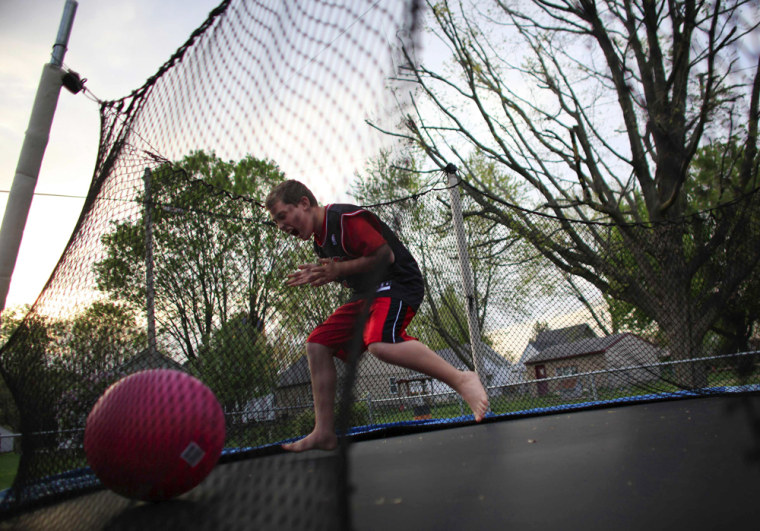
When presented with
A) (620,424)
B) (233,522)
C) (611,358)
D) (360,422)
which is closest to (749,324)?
(611,358)

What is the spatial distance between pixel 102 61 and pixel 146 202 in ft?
3.45

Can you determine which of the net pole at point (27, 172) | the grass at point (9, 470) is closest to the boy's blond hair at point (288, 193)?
the net pole at point (27, 172)

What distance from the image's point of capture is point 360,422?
346 cm

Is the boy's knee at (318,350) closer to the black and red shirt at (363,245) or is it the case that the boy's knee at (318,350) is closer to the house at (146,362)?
the black and red shirt at (363,245)

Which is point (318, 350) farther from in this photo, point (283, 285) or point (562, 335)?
point (562, 335)

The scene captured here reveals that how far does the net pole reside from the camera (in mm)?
1699

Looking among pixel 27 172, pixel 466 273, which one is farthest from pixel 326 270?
pixel 466 273

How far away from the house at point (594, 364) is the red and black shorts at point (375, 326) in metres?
2.10

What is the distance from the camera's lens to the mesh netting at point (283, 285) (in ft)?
3.44

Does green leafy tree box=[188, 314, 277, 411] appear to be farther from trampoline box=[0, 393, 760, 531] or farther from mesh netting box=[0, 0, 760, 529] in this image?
trampoline box=[0, 393, 760, 531]

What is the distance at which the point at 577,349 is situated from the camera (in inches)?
135

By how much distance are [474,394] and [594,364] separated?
7.03ft

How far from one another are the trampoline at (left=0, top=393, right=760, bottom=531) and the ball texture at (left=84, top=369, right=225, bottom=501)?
7 centimetres

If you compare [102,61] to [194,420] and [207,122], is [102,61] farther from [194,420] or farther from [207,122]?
[194,420]
